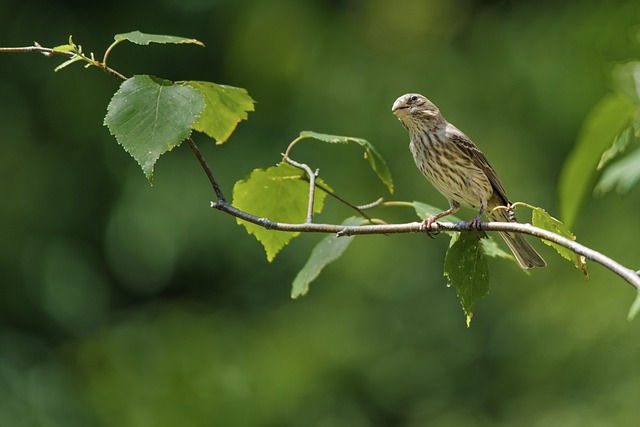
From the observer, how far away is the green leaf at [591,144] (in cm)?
98

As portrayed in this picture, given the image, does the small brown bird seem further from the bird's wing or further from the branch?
the branch

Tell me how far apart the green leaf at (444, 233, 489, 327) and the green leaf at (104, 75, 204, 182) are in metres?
0.69

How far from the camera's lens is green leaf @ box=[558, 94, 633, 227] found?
0.98 meters

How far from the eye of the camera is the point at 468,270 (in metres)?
2.44

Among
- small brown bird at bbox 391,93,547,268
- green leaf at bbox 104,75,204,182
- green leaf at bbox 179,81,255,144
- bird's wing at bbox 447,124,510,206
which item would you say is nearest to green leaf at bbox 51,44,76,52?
green leaf at bbox 104,75,204,182

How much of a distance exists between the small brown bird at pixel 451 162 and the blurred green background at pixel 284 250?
6.35m

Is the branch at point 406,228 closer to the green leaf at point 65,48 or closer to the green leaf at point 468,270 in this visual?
the green leaf at point 468,270

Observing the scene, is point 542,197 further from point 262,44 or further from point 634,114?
point 634,114

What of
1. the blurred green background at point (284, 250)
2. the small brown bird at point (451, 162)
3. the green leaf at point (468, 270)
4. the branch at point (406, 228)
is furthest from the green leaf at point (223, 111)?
the blurred green background at point (284, 250)

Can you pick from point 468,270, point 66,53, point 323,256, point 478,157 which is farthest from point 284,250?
point 66,53

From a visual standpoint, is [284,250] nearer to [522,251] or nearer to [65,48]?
[522,251]

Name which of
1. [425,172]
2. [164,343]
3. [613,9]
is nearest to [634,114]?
[613,9]

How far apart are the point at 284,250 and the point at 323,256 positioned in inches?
322

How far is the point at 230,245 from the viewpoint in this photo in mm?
11555
